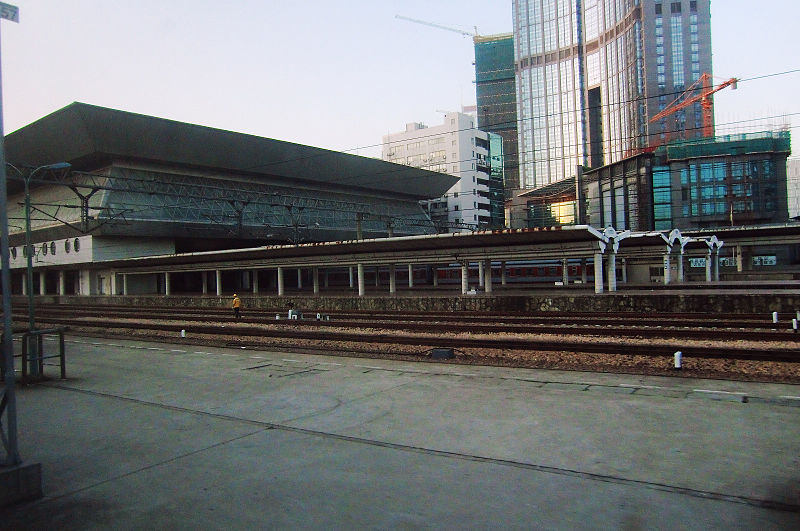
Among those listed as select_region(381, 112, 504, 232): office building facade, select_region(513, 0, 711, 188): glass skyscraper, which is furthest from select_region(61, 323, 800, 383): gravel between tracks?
select_region(381, 112, 504, 232): office building facade

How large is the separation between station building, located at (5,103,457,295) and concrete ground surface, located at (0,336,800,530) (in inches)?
1576

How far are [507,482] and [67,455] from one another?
621 cm

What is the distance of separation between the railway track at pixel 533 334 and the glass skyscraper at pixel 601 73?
212 feet

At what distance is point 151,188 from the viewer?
2461 inches

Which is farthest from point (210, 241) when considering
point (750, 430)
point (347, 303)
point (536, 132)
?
point (536, 132)

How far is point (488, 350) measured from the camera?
57.1 ft

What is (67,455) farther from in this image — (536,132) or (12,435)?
(536,132)

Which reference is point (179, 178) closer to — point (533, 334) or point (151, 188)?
point (151, 188)

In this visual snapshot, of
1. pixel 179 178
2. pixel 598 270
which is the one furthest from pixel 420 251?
pixel 179 178

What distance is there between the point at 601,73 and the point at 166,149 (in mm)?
130638

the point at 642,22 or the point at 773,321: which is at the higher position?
the point at 642,22

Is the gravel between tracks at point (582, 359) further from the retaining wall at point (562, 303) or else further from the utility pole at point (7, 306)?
the utility pole at point (7, 306)

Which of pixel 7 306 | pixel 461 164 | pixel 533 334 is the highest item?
pixel 461 164

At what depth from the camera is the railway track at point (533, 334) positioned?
15.0 metres
